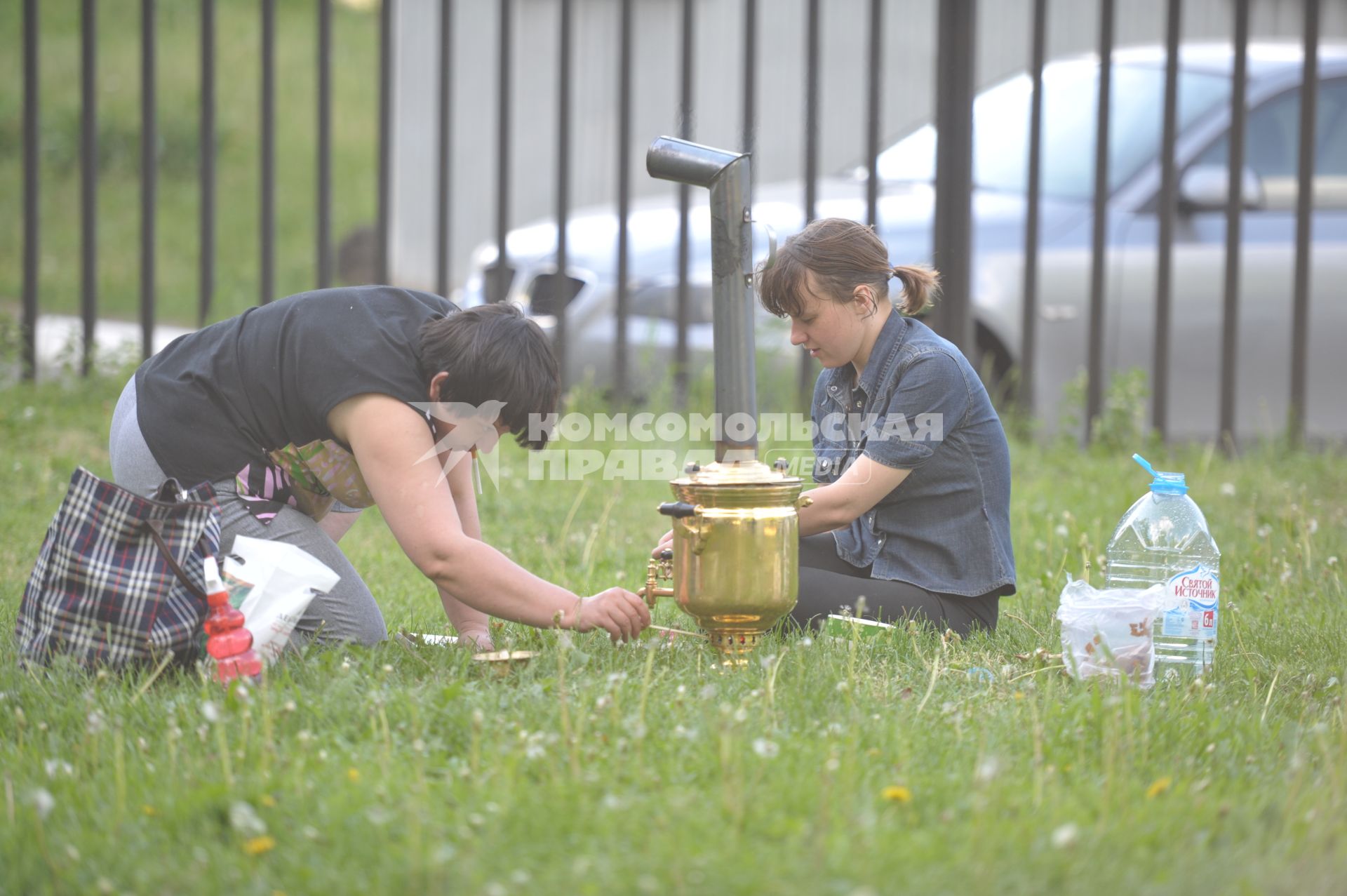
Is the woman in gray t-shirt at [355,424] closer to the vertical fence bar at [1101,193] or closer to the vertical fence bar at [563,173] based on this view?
the vertical fence bar at [563,173]

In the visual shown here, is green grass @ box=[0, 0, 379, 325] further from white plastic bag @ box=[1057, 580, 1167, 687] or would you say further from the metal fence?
white plastic bag @ box=[1057, 580, 1167, 687]

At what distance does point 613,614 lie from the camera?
2.83 metres

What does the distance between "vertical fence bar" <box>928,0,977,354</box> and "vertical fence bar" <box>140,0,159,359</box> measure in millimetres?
3441

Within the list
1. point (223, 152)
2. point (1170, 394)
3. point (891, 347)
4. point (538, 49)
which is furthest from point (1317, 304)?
point (223, 152)

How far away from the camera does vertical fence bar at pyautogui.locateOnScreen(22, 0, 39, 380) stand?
5.65m

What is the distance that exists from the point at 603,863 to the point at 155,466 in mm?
1630

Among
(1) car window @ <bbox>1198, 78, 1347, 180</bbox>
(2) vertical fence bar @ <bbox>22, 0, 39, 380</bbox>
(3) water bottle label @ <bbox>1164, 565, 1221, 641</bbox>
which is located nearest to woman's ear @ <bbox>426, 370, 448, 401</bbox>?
(3) water bottle label @ <bbox>1164, 565, 1221, 641</bbox>

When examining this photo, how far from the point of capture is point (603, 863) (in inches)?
71.1

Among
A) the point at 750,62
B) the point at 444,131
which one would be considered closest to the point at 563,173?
the point at 444,131

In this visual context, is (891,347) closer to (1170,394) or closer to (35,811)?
(35,811)

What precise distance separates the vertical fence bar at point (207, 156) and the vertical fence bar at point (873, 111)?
2835 millimetres

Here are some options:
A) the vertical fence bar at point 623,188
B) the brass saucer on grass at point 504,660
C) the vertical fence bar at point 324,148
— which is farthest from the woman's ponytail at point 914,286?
the vertical fence bar at point 324,148

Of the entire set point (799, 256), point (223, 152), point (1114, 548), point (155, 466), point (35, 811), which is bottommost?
point (35, 811)

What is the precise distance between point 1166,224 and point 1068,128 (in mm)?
824
